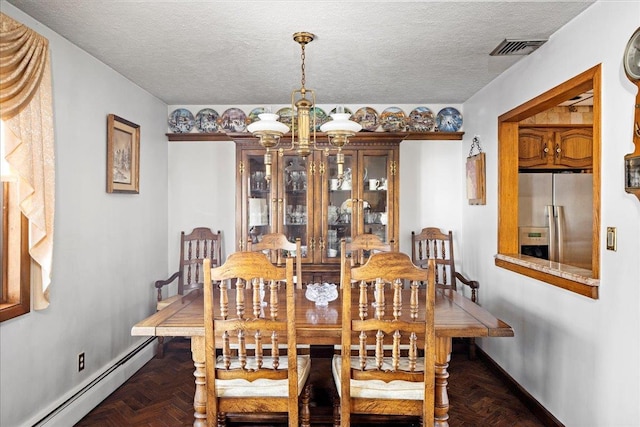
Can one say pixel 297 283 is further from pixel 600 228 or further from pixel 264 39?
pixel 600 228

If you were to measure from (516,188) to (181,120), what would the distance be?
3.25 m

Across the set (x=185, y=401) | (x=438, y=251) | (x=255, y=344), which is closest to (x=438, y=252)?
(x=438, y=251)

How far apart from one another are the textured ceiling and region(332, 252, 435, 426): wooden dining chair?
135 cm

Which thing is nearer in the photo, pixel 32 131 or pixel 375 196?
pixel 32 131

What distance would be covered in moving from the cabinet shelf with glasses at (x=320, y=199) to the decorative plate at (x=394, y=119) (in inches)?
15.1

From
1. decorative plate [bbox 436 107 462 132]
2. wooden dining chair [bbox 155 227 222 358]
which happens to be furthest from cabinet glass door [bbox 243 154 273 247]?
decorative plate [bbox 436 107 462 132]

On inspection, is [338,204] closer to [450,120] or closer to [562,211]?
[450,120]

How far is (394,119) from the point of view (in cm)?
439

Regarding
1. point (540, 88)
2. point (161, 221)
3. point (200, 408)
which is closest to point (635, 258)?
point (540, 88)

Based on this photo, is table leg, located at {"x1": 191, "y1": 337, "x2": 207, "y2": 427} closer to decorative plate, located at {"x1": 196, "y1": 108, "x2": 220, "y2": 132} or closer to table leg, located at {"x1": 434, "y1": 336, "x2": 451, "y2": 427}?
table leg, located at {"x1": 434, "y1": 336, "x2": 451, "y2": 427}

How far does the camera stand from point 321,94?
4.00 m

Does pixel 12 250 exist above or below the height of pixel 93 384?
above

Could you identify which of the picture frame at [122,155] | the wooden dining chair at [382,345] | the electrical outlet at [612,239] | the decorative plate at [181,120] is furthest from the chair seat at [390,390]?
the decorative plate at [181,120]

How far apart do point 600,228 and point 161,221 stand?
12.1ft
